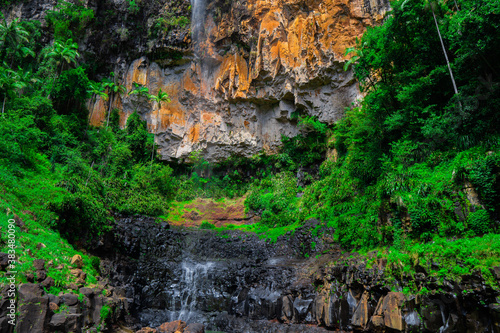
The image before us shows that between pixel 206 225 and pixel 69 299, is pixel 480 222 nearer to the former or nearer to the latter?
pixel 69 299

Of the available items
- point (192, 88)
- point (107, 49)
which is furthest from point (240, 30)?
point (107, 49)

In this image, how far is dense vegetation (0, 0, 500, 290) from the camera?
33.8 feet

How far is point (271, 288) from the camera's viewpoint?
14.1 meters

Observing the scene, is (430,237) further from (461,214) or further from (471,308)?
(471,308)

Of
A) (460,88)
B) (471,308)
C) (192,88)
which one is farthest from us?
(192,88)

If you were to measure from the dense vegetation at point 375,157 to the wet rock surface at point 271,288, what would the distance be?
1.40m

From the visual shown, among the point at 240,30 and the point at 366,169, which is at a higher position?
the point at 240,30

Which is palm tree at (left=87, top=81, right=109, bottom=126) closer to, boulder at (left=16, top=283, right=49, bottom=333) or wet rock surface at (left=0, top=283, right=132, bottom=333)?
wet rock surface at (left=0, top=283, right=132, bottom=333)

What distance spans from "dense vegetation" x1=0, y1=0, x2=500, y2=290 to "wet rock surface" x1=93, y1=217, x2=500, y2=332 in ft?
4.60

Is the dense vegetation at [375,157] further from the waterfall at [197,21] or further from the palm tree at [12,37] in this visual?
the waterfall at [197,21]

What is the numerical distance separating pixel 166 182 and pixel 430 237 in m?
23.6

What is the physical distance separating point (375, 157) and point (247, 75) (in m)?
19.1

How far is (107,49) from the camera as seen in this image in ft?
109

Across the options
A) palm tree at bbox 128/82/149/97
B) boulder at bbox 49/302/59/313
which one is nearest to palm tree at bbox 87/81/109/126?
palm tree at bbox 128/82/149/97
